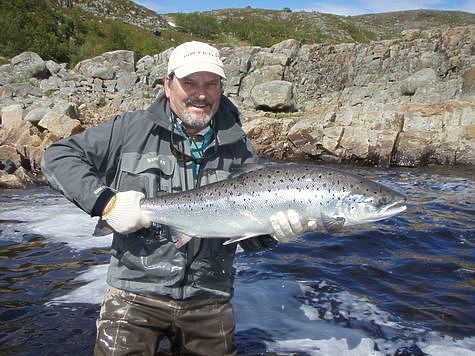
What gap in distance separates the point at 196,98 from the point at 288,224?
118 cm

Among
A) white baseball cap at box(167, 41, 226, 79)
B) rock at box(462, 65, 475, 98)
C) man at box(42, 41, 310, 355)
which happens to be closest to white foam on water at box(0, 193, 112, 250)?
man at box(42, 41, 310, 355)

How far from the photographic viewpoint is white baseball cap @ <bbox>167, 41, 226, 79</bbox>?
3.43m

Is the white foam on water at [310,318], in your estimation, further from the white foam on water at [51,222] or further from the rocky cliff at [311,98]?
the rocky cliff at [311,98]

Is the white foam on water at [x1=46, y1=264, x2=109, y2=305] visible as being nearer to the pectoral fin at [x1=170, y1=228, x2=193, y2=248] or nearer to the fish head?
the pectoral fin at [x1=170, y1=228, x2=193, y2=248]

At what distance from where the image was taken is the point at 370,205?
369 cm

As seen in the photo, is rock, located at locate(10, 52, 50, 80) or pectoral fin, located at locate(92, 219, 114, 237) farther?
rock, located at locate(10, 52, 50, 80)

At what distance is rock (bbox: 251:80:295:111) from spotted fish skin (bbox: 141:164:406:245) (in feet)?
67.8

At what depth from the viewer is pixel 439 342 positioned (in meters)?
4.79

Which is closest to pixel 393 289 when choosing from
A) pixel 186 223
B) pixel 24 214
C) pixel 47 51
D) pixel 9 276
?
pixel 186 223

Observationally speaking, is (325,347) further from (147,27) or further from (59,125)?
(147,27)

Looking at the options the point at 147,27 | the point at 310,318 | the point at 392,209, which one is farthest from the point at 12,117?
the point at 147,27

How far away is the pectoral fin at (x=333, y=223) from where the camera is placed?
355cm

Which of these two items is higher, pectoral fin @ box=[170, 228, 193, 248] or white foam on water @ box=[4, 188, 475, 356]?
pectoral fin @ box=[170, 228, 193, 248]

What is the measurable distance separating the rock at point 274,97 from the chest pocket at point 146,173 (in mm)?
20906
